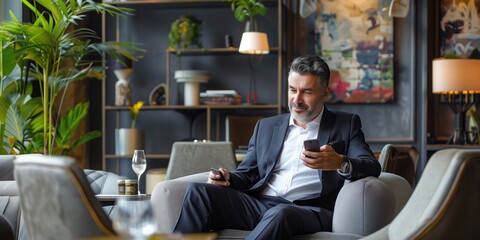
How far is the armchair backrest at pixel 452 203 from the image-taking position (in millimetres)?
2301

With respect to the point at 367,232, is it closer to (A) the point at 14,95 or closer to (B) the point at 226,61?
(A) the point at 14,95

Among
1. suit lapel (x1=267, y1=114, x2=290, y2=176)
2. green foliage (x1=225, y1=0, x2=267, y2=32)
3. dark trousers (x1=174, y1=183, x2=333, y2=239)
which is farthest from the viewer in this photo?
green foliage (x1=225, y1=0, x2=267, y2=32)

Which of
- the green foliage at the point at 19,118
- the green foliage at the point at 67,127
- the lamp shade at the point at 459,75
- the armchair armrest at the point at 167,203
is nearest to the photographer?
the armchair armrest at the point at 167,203

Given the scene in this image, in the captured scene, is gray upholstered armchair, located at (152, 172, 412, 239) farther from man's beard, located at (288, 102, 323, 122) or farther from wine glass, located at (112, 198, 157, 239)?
wine glass, located at (112, 198, 157, 239)

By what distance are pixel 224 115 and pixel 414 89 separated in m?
1.71

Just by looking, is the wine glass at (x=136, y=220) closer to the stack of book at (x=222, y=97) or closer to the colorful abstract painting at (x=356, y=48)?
the stack of book at (x=222, y=97)

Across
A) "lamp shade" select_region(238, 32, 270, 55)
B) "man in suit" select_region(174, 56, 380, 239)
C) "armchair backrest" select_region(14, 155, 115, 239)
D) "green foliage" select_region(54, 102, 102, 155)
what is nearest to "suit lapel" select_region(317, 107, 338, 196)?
"man in suit" select_region(174, 56, 380, 239)

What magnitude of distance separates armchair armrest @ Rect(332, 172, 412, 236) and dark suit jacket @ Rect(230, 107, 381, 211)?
16cm

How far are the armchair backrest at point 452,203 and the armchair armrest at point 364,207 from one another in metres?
0.90

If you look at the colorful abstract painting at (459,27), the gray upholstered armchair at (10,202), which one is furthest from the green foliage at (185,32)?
the gray upholstered armchair at (10,202)

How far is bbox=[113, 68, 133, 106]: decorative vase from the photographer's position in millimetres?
7289

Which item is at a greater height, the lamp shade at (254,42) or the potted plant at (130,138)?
the lamp shade at (254,42)

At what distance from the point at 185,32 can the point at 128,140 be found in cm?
106

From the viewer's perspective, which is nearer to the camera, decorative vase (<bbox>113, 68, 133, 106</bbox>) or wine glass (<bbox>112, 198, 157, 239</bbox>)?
wine glass (<bbox>112, 198, 157, 239</bbox>)
